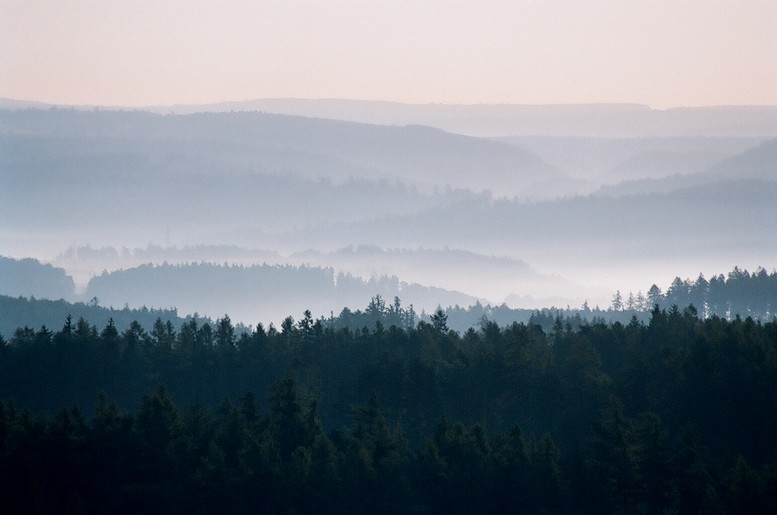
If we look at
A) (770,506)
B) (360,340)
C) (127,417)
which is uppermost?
(360,340)

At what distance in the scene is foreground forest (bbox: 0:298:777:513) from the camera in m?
84.2

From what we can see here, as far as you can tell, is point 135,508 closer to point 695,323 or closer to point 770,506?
point 770,506

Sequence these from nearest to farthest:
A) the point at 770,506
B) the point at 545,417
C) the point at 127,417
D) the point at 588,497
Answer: the point at 770,506, the point at 588,497, the point at 127,417, the point at 545,417

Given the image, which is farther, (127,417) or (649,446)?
(127,417)

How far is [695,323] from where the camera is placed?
128 metres

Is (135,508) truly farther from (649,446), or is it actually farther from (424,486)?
(649,446)

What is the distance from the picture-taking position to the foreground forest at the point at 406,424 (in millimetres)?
84250

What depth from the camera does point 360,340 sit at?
131 metres

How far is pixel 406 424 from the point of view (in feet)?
355

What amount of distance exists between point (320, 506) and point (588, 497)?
15.0 meters

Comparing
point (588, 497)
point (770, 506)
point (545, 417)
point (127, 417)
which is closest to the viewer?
point (770, 506)

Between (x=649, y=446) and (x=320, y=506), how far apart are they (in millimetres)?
18750

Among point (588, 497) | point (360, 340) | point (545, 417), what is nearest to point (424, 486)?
point (588, 497)

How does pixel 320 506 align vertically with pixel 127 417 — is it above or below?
below
